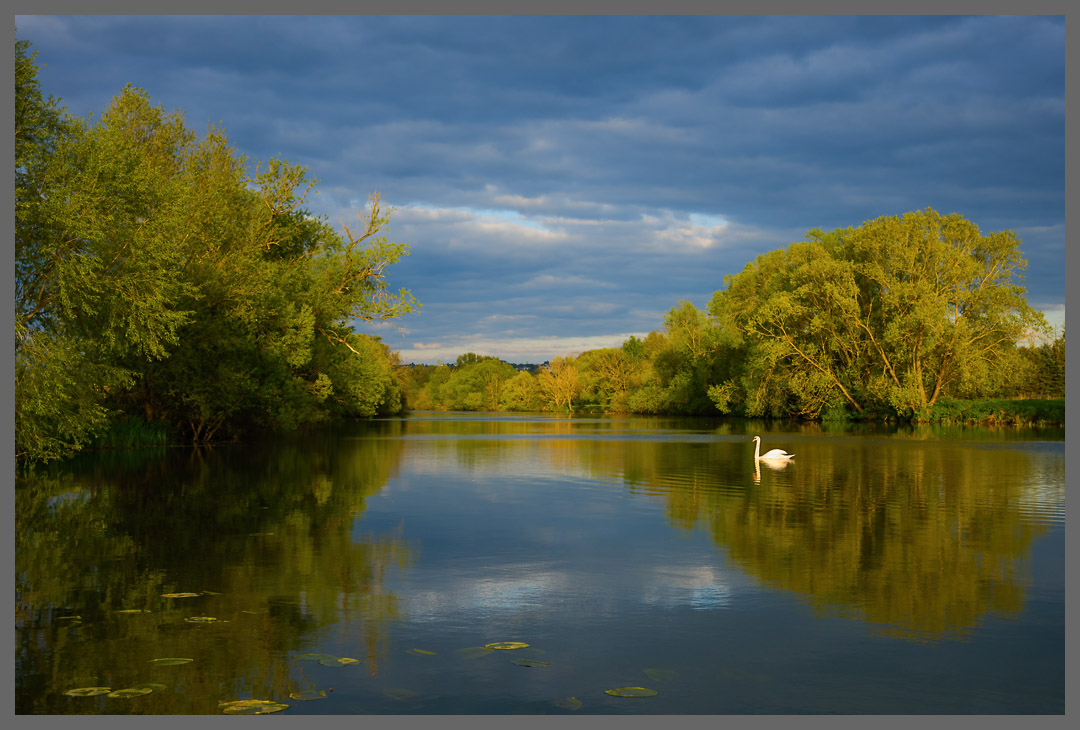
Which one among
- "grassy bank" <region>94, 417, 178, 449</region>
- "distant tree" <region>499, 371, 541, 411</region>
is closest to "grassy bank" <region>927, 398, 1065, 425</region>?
"grassy bank" <region>94, 417, 178, 449</region>

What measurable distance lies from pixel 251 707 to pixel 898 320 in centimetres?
5631

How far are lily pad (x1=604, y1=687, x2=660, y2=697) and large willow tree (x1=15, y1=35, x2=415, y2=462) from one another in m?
18.3

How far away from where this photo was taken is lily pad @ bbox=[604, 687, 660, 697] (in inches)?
241

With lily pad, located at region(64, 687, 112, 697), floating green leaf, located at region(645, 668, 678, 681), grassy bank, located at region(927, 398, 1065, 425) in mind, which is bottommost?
lily pad, located at region(64, 687, 112, 697)

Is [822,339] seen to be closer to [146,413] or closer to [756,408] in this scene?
[756,408]

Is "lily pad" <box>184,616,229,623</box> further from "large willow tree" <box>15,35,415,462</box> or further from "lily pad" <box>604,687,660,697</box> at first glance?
"large willow tree" <box>15,35,415,462</box>

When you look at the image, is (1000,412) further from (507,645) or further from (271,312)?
(507,645)

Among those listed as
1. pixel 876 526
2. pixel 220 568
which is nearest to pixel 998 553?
pixel 876 526

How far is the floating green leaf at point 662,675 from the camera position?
21.2 feet

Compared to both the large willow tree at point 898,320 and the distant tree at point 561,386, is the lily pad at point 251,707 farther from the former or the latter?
the distant tree at point 561,386

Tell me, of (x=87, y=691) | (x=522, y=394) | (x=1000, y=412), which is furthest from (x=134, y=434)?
(x=522, y=394)

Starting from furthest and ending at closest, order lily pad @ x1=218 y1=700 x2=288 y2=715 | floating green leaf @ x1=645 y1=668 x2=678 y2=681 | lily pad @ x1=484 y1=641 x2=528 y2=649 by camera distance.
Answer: lily pad @ x1=484 y1=641 x2=528 y2=649 → floating green leaf @ x1=645 y1=668 x2=678 y2=681 → lily pad @ x1=218 y1=700 x2=288 y2=715

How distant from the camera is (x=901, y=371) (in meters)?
60.0

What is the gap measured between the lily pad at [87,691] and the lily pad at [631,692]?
369cm
